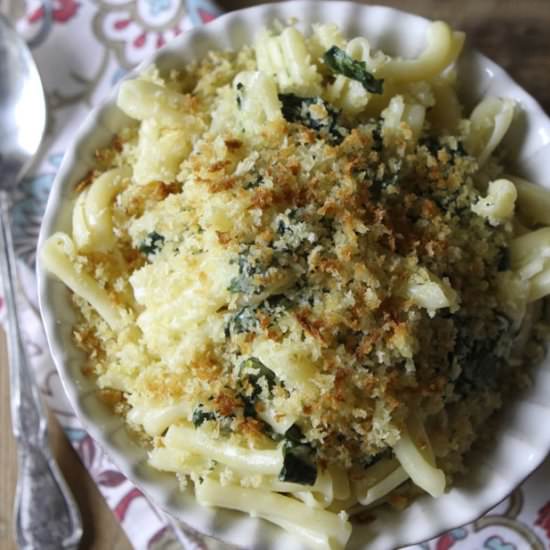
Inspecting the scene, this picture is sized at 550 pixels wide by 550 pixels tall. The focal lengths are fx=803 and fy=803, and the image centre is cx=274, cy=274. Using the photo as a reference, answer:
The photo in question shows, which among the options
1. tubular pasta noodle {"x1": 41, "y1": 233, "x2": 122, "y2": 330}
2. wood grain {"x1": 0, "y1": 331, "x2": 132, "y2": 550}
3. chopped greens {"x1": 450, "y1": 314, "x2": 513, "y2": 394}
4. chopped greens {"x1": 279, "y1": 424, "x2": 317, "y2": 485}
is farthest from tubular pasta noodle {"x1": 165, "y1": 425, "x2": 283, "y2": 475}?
wood grain {"x1": 0, "y1": 331, "x2": 132, "y2": 550}

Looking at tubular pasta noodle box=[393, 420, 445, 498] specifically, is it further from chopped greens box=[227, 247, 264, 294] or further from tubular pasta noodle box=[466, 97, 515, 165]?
tubular pasta noodle box=[466, 97, 515, 165]

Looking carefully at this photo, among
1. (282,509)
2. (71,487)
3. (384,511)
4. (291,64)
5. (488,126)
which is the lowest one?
(71,487)

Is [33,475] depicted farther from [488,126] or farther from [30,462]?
[488,126]

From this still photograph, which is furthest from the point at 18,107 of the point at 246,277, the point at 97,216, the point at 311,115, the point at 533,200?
the point at 533,200

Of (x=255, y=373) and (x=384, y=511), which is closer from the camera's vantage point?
(x=255, y=373)

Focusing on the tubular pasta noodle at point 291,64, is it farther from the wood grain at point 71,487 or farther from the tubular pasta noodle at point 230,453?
the wood grain at point 71,487

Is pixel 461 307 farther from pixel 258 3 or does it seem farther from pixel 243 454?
pixel 258 3

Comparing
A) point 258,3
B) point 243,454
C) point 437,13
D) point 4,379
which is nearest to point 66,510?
point 4,379
